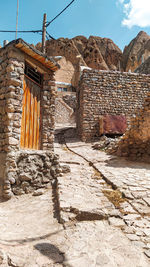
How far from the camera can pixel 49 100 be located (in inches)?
192

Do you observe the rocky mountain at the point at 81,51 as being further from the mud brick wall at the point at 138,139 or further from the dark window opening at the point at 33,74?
the dark window opening at the point at 33,74

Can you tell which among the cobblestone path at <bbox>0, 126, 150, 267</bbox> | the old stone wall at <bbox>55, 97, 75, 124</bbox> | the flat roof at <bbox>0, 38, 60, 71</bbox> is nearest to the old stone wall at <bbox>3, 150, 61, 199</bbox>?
the cobblestone path at <bbox>0, 126, 150, 267</bbox>

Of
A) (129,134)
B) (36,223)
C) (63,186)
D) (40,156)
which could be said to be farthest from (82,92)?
(36,223)

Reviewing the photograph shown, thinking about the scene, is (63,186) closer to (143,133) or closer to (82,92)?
(143,133)

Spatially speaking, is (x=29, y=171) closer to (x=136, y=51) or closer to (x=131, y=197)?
(x=131, y=197)

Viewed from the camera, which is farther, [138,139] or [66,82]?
[66,82]

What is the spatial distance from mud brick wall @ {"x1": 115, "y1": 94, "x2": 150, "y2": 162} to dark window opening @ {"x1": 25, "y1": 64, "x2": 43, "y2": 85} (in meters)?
4.02

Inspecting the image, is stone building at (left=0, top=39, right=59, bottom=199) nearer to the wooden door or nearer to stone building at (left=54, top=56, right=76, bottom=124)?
the wooden door

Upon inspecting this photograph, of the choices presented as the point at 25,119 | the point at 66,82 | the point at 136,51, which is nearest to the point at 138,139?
the point at 25,119

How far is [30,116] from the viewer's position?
15.0 ft

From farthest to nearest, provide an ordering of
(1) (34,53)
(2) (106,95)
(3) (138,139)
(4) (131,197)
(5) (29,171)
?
(2) (106,95)
(3) (138,139)
(1) (34,53)
(5) (29,171)
(4) (131,197)

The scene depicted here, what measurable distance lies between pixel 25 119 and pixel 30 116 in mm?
197

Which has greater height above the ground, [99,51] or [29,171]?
[99,51]

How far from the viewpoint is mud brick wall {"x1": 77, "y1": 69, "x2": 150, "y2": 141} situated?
10438 mm
